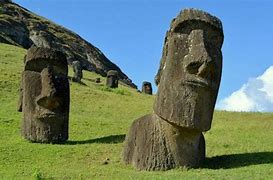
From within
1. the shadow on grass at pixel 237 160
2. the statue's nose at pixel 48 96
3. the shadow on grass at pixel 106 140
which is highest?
the statue's nose at pixel 48 96

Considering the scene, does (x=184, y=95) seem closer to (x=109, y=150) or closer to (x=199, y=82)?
(x=199, y=82)

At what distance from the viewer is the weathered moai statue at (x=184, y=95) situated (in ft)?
42.5

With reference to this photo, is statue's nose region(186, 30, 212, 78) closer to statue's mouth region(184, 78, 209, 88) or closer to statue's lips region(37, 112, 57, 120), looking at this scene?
statue's mouth region(184, 78, 209, 88)

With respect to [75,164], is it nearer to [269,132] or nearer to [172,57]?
[172,57]

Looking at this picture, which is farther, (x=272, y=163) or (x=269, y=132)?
(x=269, y=132)

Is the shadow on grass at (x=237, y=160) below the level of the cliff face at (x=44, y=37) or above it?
below

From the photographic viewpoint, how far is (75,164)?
50.1 ft

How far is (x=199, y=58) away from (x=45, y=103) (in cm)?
768

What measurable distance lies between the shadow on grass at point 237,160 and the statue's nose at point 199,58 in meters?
2.27

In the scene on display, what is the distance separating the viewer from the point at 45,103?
19.0 m

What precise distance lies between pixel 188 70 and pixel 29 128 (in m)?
7.95

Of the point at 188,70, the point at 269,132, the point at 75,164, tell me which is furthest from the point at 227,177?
the point at 269,132

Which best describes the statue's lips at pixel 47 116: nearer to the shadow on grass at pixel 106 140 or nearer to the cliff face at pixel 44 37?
the shadow on grass at pixel 106 140

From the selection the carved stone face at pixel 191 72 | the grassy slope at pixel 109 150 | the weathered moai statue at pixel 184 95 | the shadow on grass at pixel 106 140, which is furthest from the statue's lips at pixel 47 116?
the carved stone face at pixel 191 72
